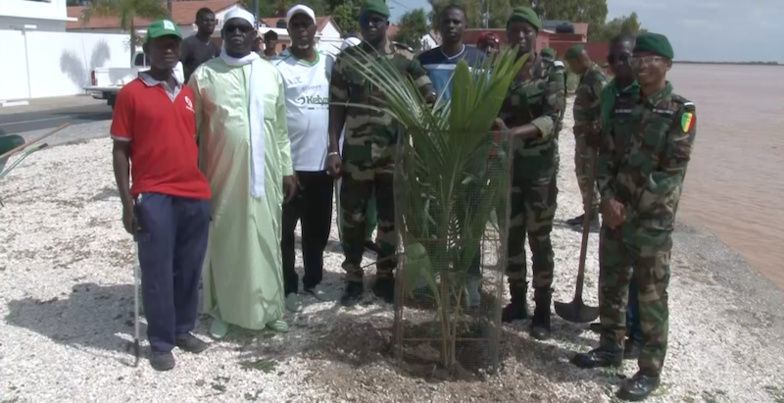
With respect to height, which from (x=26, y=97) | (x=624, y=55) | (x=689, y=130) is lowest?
(x=26, y=97)

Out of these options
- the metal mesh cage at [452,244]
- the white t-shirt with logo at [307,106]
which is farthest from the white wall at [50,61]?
the metal mesh cage at [452,244]

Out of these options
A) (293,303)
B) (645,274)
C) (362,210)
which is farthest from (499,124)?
(293,303)

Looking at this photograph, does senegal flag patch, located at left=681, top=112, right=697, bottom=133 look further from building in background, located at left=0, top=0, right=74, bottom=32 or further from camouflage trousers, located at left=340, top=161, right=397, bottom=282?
building in background, located at left=0, top=0, right=74, bottom=32

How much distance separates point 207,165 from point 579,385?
96.0 inches

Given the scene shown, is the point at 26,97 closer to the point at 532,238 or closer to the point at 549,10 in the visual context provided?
the point at 532,238

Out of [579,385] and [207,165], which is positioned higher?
[207,165]

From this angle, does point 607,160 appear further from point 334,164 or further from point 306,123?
point 306,123

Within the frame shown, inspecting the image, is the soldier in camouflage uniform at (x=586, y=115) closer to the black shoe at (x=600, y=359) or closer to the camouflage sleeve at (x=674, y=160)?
the camouflage sleeve at (x=674, y=160)

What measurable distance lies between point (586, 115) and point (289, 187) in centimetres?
218

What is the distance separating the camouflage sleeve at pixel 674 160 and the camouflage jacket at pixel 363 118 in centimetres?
165

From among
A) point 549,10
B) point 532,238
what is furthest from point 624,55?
point 549,10

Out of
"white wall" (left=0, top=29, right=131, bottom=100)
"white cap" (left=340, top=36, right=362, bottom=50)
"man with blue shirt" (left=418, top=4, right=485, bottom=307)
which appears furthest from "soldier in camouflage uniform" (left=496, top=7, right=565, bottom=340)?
"white wall" (left=0, top=29, right=131, bottom=100)

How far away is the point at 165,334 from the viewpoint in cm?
410

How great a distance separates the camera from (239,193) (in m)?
4.34
